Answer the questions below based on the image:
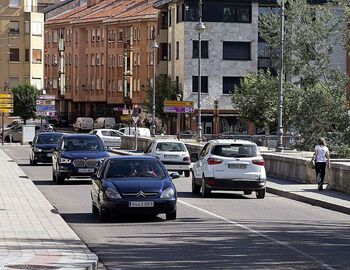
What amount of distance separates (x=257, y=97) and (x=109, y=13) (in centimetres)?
5349

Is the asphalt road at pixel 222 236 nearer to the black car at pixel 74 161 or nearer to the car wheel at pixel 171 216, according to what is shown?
the car wheel at pixel 171 216

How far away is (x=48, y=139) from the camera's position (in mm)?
50750

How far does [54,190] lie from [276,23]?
29429mm

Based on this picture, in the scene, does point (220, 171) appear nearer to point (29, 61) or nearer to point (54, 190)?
point (54, 190)

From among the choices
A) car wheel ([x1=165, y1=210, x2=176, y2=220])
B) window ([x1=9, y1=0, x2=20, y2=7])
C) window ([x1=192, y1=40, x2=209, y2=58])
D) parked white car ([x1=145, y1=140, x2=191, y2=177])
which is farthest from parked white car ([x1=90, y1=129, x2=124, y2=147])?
car wheel ([x1=165, y1=210, x2=176, y2=220])

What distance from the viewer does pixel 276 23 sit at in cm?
A: 6078

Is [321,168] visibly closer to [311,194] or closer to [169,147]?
[311,194]

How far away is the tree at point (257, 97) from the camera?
244 ft

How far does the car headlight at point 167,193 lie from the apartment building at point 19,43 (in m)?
96.7

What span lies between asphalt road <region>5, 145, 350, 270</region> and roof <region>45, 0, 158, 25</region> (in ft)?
291

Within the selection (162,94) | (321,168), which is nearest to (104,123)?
(162,94)

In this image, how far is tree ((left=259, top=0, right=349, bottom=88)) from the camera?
55.5 m

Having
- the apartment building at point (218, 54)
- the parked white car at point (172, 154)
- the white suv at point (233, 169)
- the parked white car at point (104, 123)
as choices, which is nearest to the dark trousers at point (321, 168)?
the white suv at point (233, 169)

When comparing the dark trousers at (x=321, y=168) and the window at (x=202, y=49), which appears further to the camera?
the window at (x=202, y=49)
